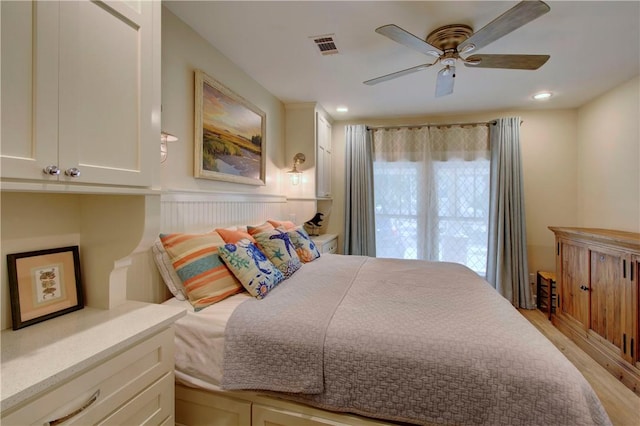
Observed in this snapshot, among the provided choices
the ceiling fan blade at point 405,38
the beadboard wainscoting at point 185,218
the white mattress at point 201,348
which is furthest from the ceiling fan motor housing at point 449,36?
the white mattress at point 201,348

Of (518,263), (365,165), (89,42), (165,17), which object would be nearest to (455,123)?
(365,165)

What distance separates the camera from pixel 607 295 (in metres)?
2.31

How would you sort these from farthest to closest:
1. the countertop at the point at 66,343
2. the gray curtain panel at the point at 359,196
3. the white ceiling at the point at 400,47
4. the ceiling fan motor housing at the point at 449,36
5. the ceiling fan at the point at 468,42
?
the gray curtain panel at the point at 359,196, the ceiling fan motor housing at the point at 449,36, the white ceiling at the point at 400,47, the ceiling fan at the point at 468,42, the countertop at the point at 66,343

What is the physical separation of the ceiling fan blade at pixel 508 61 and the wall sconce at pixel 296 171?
1.99m

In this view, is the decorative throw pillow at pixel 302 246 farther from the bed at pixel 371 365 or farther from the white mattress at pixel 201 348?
the white mattress at pixel 201 348

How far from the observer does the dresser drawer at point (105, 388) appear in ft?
2.37

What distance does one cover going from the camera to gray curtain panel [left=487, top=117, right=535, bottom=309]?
354cm

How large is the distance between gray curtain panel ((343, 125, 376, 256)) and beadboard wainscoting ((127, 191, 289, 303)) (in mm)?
1333

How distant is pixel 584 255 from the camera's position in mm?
2584

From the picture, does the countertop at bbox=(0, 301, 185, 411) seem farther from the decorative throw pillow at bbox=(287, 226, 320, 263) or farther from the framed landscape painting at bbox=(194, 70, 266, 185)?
the decorative throw pillow at bbox=(287, 226, 320, 263)

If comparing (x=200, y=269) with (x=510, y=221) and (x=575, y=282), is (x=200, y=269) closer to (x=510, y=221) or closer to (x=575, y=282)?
(x=575, y=282)

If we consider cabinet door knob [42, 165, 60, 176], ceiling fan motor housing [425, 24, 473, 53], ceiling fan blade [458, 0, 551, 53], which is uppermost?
ceiling fan motor housing [425, 24, 473, 53]

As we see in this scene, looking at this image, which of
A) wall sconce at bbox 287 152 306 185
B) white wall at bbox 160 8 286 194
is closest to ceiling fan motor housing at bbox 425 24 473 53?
white wall at bbox 160 8 286 194

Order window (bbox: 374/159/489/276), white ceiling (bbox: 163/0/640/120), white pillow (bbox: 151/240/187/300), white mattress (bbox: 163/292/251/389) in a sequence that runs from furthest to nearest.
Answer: window (bbox: 374/159/489/276) < white ceiling (bbox: 163/0/640/120) < white pillow (bbox: 151/240/187/300) < white mattress (bbox: 163/292/251/389)
